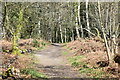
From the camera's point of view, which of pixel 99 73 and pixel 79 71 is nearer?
pixel 99 73

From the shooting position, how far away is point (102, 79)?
11086mm

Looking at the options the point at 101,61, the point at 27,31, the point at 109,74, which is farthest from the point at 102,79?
the point at 27,31

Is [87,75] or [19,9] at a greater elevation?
[19,9]

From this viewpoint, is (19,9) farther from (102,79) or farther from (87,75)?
(102,79)

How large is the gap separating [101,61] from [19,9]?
877 centimetres

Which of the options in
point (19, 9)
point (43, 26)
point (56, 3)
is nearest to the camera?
point (19, 9)

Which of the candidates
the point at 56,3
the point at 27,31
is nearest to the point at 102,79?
the point at 27,31

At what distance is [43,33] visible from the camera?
5250 cm

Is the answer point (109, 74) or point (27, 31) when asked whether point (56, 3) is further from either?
point (109, 74)

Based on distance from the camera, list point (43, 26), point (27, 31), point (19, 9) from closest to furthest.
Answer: point (19, 9)
point (27, 31)
point (43, 26)

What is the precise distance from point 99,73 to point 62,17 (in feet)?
102

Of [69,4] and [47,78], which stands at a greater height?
[69,4]

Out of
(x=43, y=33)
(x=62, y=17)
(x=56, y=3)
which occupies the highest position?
(x=56, y=3)

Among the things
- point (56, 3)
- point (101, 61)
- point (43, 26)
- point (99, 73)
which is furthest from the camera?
point (43, 26)
